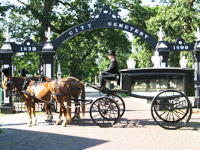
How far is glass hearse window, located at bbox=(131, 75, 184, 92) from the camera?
8.45 m

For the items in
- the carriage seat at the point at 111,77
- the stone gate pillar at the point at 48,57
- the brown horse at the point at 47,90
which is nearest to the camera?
the carriage seat at the point at 111,77

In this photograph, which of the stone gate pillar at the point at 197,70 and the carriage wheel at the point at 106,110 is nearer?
the carriage wheel at the point at 106,110

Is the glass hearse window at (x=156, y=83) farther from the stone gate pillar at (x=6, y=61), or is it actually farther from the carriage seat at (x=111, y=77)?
the stone gate pillar at (x=6, y=61)

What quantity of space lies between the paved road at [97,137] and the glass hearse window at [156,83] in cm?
138

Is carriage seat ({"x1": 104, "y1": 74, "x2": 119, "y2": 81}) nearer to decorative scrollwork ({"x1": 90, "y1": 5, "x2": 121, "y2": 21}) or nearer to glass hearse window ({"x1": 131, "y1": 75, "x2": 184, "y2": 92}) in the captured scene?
glass hearse window ({"x1": 131, "y1": 75, "x2": 184, "y2": 92})

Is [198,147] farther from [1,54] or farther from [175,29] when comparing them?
[175,29]

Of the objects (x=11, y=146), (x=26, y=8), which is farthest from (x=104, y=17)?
(x=26, y=8)

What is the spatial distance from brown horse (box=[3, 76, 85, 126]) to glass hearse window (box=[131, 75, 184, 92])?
7.24 ft

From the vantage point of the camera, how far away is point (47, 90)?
30.3 ft

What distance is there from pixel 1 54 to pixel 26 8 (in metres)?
10.2

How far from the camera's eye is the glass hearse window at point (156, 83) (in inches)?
332

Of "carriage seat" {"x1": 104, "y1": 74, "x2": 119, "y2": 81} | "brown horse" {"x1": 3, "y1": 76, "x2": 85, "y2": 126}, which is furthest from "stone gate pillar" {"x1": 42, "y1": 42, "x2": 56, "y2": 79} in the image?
"carriage seat" {"x1": 104, "y1": 74, "x2": 119, "y2": 81}

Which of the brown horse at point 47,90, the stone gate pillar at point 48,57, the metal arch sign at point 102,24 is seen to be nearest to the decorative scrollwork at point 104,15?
the metal arch sign at point 102,24

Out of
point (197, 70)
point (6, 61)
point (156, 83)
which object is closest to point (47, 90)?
point (156, 83)
